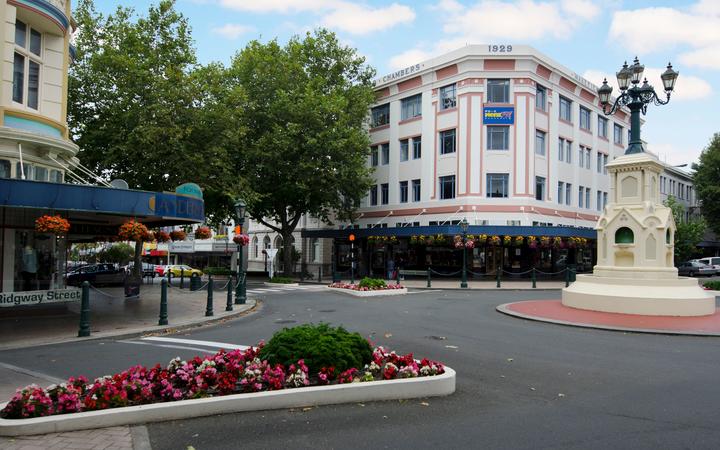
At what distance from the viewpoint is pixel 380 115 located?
43.0 m

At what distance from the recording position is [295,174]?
33000 mm

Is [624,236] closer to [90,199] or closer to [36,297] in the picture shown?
[90,199]

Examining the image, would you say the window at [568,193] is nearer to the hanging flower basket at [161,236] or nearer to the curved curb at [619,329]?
the curved curb at [619,329]

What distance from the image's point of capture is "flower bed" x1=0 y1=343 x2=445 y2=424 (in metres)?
5.48

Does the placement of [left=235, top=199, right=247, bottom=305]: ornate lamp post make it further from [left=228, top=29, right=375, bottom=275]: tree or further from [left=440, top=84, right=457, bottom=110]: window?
[left=440, top=84, right=457, bottom=110]: window

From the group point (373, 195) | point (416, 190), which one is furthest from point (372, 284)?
point (373, 195)

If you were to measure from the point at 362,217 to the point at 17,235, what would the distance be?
29.8 meters

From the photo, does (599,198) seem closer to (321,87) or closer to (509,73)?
(509,73)

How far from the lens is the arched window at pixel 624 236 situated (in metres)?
17.1

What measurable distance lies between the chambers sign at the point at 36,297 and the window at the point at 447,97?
94.4 ft

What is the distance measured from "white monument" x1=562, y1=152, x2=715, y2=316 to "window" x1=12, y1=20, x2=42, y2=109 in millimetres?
17392

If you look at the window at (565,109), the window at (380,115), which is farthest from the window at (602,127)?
the window at (380,115)

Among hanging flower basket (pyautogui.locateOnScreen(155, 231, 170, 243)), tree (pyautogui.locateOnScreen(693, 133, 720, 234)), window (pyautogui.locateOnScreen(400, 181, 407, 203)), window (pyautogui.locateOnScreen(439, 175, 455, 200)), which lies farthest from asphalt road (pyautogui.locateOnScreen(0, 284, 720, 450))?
tree (pyautogui.locateOnScreen(693, 133, 720, 234))

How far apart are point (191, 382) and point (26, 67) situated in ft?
40.9
